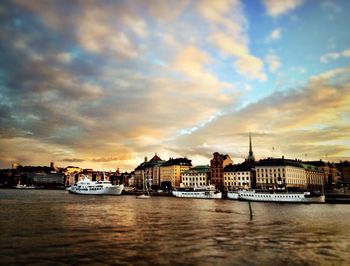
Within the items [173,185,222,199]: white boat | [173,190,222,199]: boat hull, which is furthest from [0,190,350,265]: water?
[173,185,222,199]: white boat

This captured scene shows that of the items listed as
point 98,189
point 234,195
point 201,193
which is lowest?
point 234,195

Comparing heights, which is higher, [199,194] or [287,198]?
[199,194]

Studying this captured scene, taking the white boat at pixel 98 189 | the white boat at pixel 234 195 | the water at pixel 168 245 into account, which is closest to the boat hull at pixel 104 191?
the white boat at pixel 98 189

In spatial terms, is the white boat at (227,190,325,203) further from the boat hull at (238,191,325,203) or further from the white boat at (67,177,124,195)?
the white boat at (67,177,124,195)

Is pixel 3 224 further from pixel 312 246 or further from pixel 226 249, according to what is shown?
pixel 312 246

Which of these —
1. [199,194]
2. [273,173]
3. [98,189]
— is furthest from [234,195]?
[98,189]

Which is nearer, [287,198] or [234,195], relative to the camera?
[287,198]

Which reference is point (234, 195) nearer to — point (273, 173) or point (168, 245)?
point (273, 173)

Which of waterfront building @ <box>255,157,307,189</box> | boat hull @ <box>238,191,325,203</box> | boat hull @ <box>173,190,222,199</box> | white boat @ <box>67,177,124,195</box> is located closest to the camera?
boat hull @ <box>238,191,325,203</box>

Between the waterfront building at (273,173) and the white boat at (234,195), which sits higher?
the waterfront building at (273,173)

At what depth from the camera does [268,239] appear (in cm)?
4191

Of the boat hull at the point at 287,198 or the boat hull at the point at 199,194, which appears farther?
the boat hull at the point at 199,194

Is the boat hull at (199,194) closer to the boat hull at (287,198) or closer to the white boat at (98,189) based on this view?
the boat hull at (287,198)

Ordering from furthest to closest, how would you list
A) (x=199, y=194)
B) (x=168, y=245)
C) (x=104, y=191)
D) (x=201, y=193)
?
1. (x=104, y=191)
2. (x=199, y=194)
3. (x=201, y=193)
4. (x=168, y=245)
